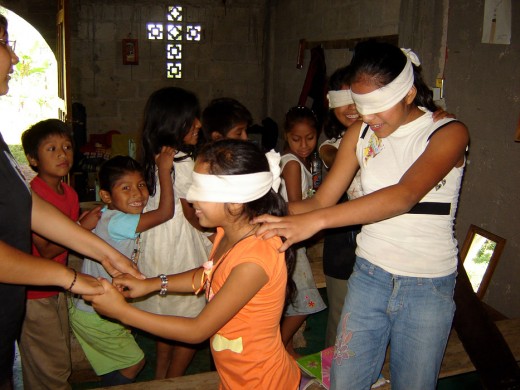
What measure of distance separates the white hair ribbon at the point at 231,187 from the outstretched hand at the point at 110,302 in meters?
0.44

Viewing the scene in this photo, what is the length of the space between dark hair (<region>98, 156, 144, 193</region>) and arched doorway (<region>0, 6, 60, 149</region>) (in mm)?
11295

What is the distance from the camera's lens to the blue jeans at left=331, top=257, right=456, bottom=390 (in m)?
1.87

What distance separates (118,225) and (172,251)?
0.37m

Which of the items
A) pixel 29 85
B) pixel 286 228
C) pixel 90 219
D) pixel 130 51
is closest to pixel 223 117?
pixel 90 219

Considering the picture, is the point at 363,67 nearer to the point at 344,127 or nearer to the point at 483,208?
the point at 344,127

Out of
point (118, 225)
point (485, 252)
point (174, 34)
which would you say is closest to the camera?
point (118, 225)

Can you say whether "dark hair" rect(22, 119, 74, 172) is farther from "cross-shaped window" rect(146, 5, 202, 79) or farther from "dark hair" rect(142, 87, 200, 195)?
"cross-shaped window" rect(146, 5, 202, 79)

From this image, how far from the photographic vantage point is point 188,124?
9.60ft

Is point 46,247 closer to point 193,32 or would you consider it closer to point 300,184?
point 300,184

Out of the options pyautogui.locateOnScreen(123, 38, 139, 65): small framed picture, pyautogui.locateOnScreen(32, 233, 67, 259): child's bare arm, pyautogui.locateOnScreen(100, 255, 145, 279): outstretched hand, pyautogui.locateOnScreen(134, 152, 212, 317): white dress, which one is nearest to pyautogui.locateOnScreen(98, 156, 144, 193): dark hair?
pyautogui.locateOnScreen(134, 152, 212, 317): white dress

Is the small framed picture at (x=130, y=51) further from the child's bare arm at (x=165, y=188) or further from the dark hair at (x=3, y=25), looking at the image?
the dark hair at (x=3, y=25)

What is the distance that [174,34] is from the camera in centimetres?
875

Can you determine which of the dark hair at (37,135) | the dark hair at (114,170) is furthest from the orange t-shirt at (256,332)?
the dark hair at (37,135)

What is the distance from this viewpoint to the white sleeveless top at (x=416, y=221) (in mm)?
1838
